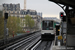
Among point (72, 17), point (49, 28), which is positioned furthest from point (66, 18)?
point (49, 28)

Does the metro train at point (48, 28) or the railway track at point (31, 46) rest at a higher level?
the metro train at point (48, 28)

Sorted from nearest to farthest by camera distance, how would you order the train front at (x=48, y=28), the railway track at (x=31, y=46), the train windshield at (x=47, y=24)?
1. the railway track at (x=31, y=46)
2. the train front at (x=48, y=28)
3. the train windshield at (x=47, y=24)

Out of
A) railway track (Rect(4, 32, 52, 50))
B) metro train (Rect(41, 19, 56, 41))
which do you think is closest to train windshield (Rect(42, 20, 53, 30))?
metro train (Rect(41, 19, 56, 41))

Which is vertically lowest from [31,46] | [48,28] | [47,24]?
[31,46]

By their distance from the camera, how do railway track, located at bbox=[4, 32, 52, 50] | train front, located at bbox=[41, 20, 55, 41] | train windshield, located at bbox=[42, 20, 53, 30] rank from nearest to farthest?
railway track, located at bbox=[4, 32, 52, 50] < train front, located at bbox=[41, 20, 55, 41] < train windshield, located at bbox=[42, 20, 53, 30]

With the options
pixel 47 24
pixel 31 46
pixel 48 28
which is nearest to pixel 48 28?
pixel 48 28

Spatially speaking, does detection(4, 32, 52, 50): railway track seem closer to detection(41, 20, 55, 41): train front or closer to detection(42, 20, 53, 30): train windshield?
detection(41, 20, 55, 41): train front

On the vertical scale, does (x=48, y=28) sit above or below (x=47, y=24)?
below

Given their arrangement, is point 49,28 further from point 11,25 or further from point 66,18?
point 11,25

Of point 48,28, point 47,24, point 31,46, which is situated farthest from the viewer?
point 47,24

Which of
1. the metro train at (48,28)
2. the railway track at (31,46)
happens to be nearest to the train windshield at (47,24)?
the metro train at (48,28)

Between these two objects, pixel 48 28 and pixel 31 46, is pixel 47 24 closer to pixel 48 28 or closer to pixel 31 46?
pixel 48 28

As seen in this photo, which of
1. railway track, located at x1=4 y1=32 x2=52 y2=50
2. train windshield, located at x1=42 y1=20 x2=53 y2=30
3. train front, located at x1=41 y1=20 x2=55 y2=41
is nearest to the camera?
railway track, located at x1=4 y1=32 x2=52 y2=50

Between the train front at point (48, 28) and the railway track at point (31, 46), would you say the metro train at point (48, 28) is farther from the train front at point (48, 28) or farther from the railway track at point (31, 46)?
the railway track at point (31, 46)
